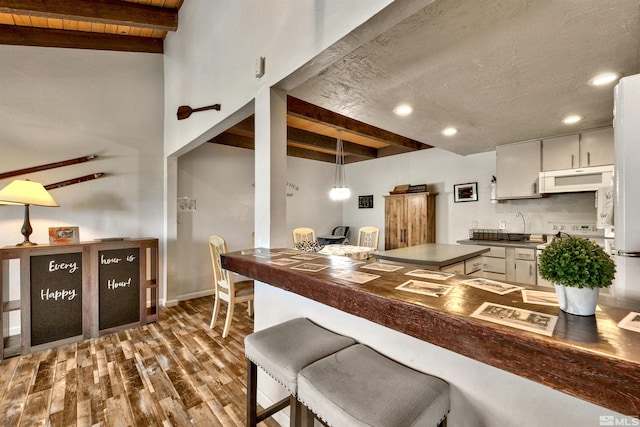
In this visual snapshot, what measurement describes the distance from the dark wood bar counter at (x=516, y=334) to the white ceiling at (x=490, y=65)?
1.30m

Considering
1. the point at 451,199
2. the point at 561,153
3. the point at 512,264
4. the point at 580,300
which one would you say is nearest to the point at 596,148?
the point at 561,153

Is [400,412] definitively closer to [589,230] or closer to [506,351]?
[506,351]

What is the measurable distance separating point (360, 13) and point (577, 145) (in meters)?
3.53

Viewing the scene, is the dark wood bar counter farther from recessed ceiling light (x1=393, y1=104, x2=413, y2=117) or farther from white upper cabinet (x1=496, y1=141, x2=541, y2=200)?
white upper cabinet (x1=496, y1=141, x2=541, y2=200)

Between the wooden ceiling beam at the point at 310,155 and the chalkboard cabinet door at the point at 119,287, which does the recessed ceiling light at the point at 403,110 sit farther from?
the chalkboard cabinet door at the point at 119,287

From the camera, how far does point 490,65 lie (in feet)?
5.90

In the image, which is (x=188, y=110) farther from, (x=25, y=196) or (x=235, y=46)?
(x=25, y=196)

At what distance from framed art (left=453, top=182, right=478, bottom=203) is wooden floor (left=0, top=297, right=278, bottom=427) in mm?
3851

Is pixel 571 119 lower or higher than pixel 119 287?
higher

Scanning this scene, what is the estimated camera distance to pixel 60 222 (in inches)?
123

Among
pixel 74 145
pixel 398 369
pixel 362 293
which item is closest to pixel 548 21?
pixel 362 293

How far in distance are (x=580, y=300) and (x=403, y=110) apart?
2.24 m

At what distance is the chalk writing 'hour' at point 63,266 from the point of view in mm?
2689

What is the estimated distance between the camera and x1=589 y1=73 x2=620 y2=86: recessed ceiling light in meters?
1.90
